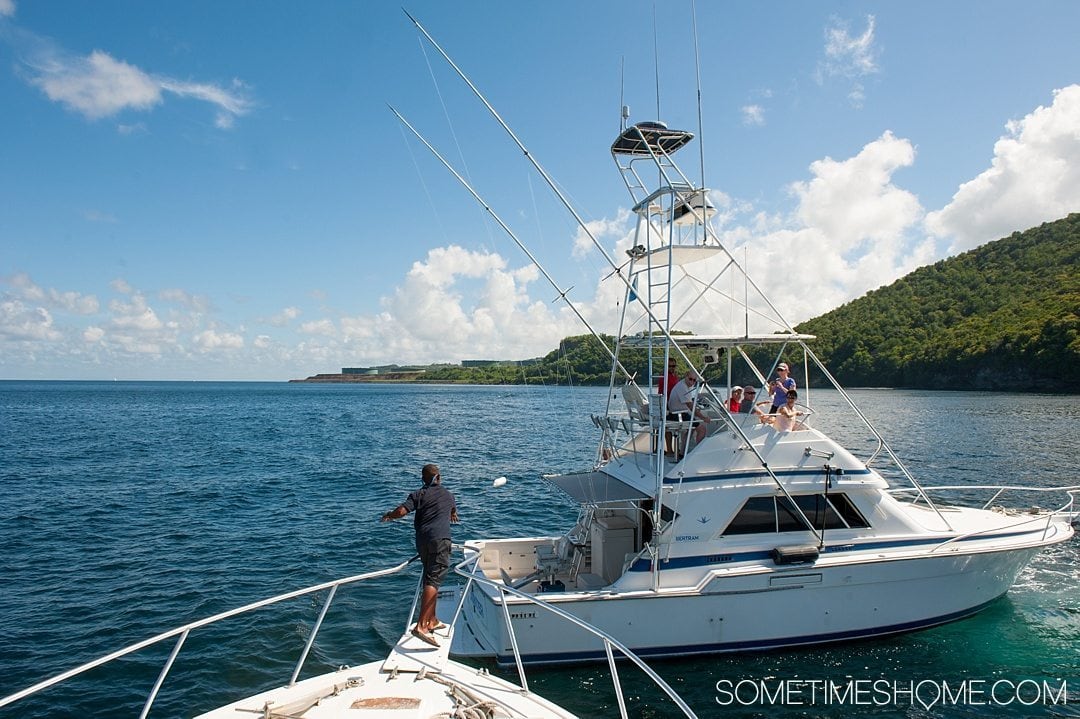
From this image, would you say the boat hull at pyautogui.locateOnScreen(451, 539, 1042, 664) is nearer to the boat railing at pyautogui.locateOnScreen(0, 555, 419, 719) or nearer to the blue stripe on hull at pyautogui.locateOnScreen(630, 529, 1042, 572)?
the blue stripe on hull at pyautogui.locateOnScreen(630, 529, 1042, 572)

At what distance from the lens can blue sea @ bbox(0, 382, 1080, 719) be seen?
902 centimetres

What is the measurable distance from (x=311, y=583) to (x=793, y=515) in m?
10.3

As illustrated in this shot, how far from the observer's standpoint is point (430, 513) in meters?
7.08

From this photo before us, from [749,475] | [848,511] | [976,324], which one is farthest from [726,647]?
[976,324]

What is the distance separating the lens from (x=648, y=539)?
409 inches

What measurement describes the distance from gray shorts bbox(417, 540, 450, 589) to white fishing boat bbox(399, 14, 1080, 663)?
213cm

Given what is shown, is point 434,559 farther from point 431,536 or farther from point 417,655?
point 417,655

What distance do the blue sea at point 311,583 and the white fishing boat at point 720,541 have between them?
0.54 meters

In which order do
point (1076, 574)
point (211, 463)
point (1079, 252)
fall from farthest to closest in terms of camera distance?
point (1079, 252) → point (211, 463) → point (1076, 574)

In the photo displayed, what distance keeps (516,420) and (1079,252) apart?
339 ft

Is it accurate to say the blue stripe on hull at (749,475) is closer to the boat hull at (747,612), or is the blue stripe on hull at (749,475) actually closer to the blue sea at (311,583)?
the boat hull at (747,612)

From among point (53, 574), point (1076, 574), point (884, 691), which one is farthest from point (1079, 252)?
point (53, 574)

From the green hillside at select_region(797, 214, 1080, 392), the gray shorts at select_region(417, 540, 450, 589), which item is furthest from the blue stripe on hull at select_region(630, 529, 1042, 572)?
the green hillside at select_region(797, 214, 1080, 392)

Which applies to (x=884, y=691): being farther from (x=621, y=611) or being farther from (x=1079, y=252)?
(x=1079, y=252)
